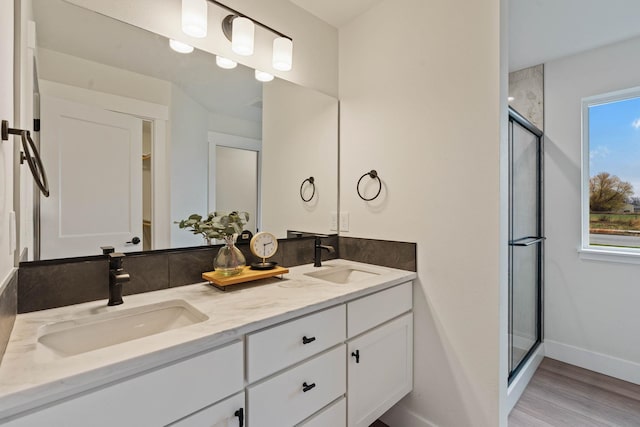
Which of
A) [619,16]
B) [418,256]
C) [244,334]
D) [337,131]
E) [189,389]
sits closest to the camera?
[189,389]

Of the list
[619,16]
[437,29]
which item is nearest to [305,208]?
[437,29]

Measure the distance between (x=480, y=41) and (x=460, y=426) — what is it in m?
1.88

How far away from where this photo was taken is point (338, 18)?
199 cm

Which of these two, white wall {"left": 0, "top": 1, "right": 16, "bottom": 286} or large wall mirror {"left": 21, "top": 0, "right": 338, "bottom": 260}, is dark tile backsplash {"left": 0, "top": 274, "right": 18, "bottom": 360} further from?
large wall mirror {"left": 21, "top": 0, "right": 338, "bottom": 260}

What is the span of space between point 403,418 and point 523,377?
99 centimetres

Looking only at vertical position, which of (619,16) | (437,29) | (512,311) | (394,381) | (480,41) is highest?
(619,16)

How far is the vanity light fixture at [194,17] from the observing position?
1.32 metres

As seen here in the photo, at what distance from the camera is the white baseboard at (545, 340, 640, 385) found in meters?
2.16

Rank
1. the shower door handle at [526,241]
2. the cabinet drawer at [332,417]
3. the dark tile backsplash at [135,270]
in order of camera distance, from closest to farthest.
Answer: the dark tile backsplash at [135,270]
the cabinet drawer at [332,417]
the shower door handle at [526,241]

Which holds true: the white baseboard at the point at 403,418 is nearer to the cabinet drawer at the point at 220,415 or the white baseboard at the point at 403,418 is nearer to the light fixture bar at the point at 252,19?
the cabinet drawer at the point at 220,415

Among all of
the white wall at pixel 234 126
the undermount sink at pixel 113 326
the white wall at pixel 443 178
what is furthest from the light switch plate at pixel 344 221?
the undermount sink at pixel 113 326

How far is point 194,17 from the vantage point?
1.33m

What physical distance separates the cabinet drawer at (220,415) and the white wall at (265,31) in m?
1.47

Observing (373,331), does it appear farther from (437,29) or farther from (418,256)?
(437,29)
